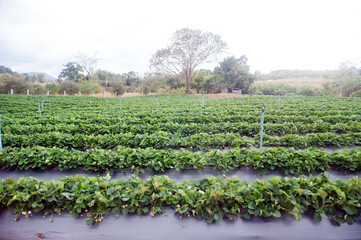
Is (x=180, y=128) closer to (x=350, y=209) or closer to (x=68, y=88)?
(x=350, y=209)

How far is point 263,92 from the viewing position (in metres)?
37.2

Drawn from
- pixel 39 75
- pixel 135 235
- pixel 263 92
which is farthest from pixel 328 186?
pixel 39 75

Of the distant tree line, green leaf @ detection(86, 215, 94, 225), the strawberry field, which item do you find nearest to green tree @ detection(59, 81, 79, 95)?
the distant tree line

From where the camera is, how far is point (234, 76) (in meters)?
37.2

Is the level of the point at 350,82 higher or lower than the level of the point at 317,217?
higher

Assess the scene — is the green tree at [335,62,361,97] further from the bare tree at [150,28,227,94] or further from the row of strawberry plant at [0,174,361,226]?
the row of strawberry plant at [0,174,361,226]

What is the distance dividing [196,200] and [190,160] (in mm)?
1261

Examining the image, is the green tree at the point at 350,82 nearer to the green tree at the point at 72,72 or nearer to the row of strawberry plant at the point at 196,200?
the row of strawberry plant at the point at 196,200

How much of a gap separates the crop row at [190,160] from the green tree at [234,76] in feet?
113

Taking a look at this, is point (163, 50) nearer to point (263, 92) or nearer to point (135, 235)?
point (263, 92)

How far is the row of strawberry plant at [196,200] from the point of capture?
2.48 metres

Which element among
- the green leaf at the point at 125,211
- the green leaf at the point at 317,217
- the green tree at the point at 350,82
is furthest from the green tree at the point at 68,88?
the green tree at the point at 350,82

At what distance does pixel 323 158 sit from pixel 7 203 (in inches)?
212

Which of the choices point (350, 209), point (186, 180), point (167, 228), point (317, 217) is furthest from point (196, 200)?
point (350, 209)
